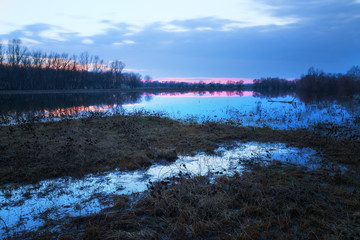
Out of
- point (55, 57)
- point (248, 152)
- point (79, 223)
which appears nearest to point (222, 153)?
point (248, 152)

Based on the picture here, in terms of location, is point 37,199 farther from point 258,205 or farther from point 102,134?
point 102,134

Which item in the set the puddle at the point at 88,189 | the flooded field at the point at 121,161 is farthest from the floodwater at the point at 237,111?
the puddle at the point at 88,189

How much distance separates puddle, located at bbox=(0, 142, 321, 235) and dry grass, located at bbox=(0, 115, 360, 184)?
59 centimetres

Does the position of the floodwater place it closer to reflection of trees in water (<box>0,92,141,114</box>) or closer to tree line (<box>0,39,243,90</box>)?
reflection of trees in water (<box>0,92,141,114</box>)

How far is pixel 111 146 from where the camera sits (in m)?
9.45

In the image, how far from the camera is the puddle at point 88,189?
175 inches

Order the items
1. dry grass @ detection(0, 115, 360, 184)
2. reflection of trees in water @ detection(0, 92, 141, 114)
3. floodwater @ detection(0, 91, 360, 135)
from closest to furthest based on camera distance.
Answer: dry grass @ detection(0, 115, 360, 184)
floodwater @ detection(0, 91, 360, 135)
reflection of trees in water @ detection(0, 92, 141, 114)

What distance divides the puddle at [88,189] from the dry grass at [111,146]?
1.93 feet

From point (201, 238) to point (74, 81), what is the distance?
303 feet

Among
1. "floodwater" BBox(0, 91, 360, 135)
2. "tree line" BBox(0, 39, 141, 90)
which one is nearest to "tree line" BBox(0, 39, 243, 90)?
"tree line" BBox(0, 39, 141, 90)

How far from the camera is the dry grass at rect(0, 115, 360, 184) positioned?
708 centimetres

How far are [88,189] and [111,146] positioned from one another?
3.90 meters

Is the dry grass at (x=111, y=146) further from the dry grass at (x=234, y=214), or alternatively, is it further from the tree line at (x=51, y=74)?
the tree line at (x=51, y=74)

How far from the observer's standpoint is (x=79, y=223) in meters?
4.09
